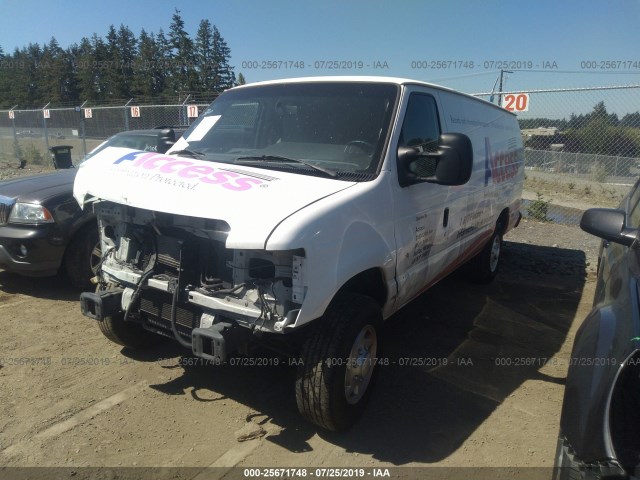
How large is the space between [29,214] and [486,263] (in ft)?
16.9

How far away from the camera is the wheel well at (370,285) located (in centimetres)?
318

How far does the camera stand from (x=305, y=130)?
11.8 ft

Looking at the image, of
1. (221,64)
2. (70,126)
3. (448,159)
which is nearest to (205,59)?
(221,64)

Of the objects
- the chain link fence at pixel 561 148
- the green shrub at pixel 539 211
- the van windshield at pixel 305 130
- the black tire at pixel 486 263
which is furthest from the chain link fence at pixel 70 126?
the van windshield at pixel 305 130

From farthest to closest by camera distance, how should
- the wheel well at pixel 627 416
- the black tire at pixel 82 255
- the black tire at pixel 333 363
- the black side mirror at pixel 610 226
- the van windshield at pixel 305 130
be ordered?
the black tire at pixel 82 255 < the van windshield at pixel 305 130 < the black tire at pixel 333 363 < the black side mirror at pixel 610 226 < the wheel well at pixel 627 416

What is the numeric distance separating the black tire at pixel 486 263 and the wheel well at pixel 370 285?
294 centimetres

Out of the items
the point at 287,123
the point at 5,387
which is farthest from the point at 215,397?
the point at 287,123

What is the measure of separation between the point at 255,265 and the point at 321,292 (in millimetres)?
410

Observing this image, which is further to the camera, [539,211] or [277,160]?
[539,211]

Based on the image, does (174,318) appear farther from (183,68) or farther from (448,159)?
(183,68)

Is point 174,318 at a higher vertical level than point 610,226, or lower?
lower

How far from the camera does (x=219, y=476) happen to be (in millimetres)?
2719

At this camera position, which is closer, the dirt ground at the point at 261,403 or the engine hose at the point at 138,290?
the dirt ground at the point at 261,403

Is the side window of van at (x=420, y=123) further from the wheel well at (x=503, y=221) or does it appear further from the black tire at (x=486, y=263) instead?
the wheel well at (x=503, y=221)
